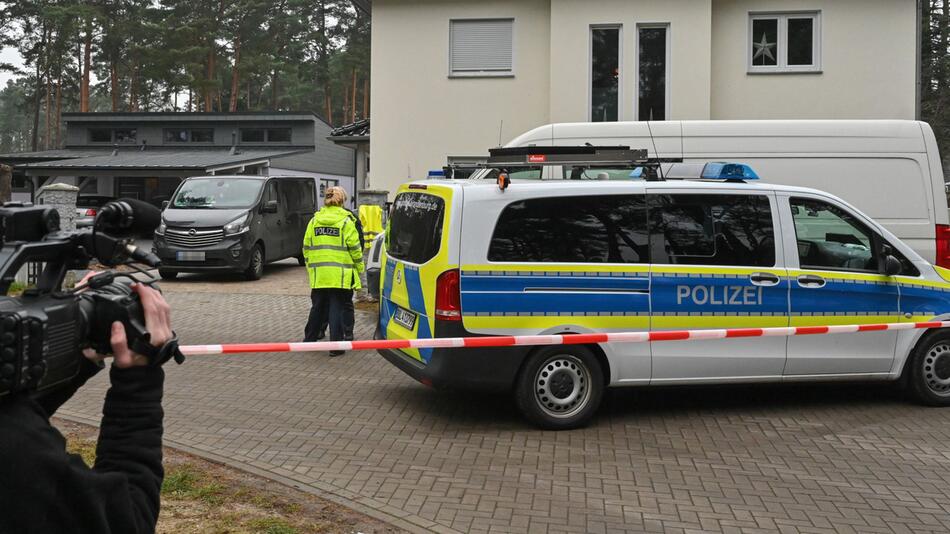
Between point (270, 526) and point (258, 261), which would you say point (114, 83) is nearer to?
point (258, 261)

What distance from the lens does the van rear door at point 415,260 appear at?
687cm

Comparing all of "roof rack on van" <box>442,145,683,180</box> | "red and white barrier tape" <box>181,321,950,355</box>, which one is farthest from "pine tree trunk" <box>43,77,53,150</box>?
"red and white barrier tape" <box>181,321,950,355</box>

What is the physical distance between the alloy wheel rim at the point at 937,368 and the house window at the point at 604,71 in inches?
444

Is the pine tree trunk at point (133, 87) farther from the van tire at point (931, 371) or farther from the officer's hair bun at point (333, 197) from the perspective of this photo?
the van tire at point (931, 371)

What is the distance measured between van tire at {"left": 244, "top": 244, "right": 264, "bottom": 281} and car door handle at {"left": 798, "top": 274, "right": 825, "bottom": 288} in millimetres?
11704

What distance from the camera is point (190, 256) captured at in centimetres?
1633

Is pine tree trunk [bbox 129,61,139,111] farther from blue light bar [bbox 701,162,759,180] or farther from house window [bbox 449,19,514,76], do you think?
blue light bar [bbox 701,162,759,180]

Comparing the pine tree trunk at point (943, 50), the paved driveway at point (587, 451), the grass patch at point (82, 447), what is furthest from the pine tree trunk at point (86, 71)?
the grass patch at point (82, 447)

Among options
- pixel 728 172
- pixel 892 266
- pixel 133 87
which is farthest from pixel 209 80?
pixel 892 266

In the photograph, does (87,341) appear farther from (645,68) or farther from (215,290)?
(645,68)

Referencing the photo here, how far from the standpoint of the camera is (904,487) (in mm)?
5738

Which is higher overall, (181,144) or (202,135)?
(202,135)

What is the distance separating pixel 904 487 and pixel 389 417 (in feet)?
12.5

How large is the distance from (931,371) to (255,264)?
12498 mm
